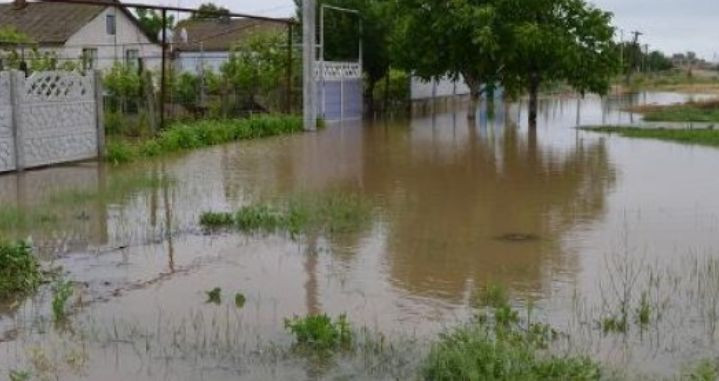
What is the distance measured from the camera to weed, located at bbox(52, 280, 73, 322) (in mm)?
6859

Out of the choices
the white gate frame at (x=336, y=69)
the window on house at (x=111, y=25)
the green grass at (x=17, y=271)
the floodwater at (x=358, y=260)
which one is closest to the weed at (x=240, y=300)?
the floodwater at (x=358, y=260)

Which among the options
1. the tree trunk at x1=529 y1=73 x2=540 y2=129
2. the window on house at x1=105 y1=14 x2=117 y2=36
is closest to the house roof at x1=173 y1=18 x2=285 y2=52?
the window on house at x1=105 y1=14 x2=117 y2=36

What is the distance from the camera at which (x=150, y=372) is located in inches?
225

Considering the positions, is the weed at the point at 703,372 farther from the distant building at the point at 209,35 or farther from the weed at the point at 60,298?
the distant building at the point at 209,35

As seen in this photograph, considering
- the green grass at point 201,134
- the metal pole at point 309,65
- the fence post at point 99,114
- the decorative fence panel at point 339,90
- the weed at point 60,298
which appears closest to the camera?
the weed at point 60,298

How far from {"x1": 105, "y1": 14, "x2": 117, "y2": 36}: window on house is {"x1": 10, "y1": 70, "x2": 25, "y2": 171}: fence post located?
25.2 meters

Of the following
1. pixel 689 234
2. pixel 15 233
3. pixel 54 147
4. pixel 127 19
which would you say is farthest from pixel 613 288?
pixel 127 19

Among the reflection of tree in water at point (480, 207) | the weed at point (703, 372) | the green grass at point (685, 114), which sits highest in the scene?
the green grass at point (685, 114)

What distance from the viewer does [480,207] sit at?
12.3 m

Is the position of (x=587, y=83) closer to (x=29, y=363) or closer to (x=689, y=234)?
(x=689, y=234)

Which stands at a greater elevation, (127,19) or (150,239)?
(127,19)

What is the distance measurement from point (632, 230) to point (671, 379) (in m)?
5.12

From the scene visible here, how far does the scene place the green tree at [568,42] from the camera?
26.7m

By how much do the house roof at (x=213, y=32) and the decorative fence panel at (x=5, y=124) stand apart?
91.2 ft
